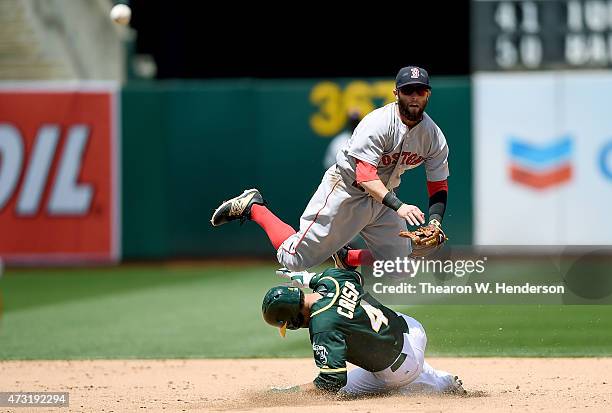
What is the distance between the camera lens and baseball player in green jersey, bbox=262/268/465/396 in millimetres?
5742

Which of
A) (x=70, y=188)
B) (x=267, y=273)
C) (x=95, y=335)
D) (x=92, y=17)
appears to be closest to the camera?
(x=95, y=335)

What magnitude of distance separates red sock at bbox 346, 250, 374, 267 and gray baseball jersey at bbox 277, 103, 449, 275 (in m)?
0.07

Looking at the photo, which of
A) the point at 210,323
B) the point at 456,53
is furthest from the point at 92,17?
the point at 210,323

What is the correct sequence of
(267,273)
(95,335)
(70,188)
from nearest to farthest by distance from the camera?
(95,335) → (267,273) → (70,188)

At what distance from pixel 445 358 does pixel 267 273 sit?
17.3 feet

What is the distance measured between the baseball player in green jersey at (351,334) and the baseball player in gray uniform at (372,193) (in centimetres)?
60

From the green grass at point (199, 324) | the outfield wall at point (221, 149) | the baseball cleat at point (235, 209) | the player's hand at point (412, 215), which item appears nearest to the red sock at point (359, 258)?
the green grass at point (199, 324)

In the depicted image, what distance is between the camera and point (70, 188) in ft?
45.5

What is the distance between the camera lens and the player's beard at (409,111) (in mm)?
6445

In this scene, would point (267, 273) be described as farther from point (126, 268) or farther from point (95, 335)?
point (95, 335)

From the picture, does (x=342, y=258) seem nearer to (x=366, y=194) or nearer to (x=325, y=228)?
(x=325, y=228)

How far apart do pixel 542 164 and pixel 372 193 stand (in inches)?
305

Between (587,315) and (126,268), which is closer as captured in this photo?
(587,315)

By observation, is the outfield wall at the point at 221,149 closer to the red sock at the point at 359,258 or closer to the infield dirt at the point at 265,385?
the infield dirt at the point at 265,385
